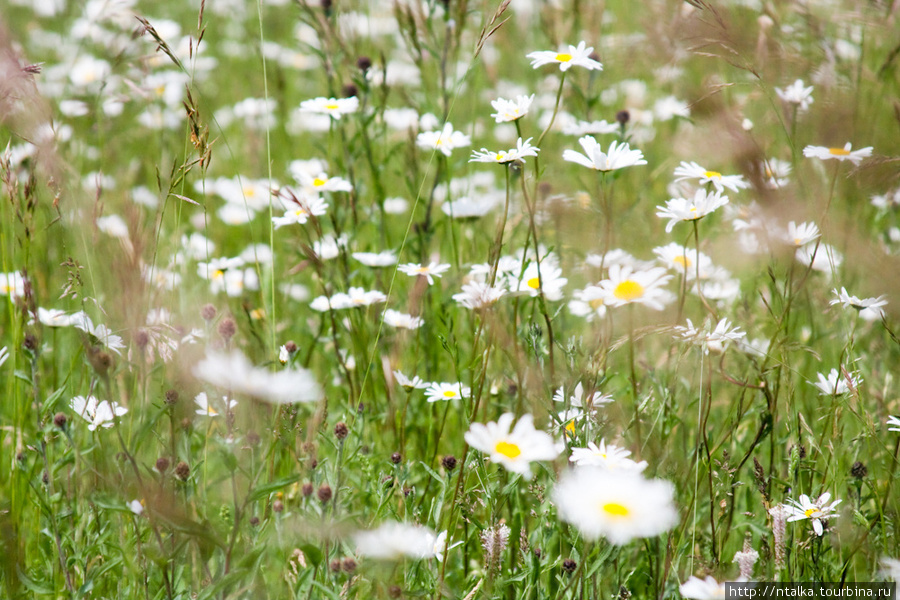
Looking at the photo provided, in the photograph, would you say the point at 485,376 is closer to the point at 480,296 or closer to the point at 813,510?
the point at 480,296

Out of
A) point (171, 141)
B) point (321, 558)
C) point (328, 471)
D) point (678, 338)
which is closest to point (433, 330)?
point (328, 471)

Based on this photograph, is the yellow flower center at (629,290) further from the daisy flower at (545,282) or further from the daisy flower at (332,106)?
the daisy flower at (332,106)

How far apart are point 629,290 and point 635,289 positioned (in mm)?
10

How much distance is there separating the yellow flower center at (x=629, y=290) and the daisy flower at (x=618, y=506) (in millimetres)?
338

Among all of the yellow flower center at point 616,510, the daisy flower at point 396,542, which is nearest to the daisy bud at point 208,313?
the daisy flower at point 396,542

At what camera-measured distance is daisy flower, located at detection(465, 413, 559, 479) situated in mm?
1112

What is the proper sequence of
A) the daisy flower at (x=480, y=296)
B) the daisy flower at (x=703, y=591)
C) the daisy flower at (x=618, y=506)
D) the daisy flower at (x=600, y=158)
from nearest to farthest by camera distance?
the daisy flower at (x=618, y=506)
the daisy flower at (x=703, y=591)
the daisy flower at (x=480, y=296)
the daisy flower at (x=600, y=158)

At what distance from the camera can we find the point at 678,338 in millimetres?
1390

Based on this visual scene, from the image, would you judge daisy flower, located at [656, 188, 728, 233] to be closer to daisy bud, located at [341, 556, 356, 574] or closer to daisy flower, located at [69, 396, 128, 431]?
daisy bud, located at [341, 556, 356, 574]

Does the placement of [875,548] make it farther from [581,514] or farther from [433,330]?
[433,330]

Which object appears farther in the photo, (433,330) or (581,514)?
(433,330)

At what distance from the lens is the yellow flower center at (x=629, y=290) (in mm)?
1288

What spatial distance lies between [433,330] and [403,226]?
40.4 inches

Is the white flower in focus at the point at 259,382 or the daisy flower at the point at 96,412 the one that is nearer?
the white flower in focus at the point at 259,382
